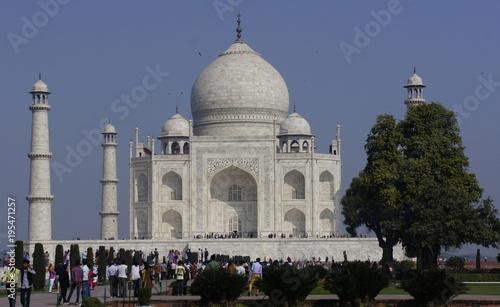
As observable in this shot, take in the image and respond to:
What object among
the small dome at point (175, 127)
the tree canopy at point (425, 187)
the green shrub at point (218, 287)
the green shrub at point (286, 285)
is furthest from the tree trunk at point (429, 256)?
the small dome at point (175, 127)

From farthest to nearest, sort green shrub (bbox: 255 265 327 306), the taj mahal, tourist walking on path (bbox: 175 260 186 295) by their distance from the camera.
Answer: the taj mahal
tourist walking on path (bbox: 175 260 186 295)
green shrub (bbox: 255 265 327 306)

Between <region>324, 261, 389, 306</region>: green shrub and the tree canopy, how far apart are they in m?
14.1

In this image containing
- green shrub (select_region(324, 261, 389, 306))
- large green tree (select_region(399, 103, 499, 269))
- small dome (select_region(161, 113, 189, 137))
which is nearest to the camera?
green shrub (select_region(324, 261, 389, 306))

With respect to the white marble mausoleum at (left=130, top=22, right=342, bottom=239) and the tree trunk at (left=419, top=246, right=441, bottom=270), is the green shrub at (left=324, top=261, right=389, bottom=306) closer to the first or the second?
the tree trunk at (left=419, top=246, right=441, bottom=270)

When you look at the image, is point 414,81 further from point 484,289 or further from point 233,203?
point 484,289

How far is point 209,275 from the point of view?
1988cm

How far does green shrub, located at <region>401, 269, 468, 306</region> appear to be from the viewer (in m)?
19.5

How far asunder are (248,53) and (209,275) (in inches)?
1574

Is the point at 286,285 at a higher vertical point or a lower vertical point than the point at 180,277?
lower

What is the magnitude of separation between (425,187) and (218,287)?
55.1 feet

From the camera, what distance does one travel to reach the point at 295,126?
179ft

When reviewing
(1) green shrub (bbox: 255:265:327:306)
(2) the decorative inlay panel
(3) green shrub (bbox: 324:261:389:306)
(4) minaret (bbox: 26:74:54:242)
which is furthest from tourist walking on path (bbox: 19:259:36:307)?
(2) the decorative inlay panel

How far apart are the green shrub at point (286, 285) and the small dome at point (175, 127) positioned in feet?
119

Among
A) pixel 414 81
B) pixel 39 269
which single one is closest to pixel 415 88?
pixel 414 81
